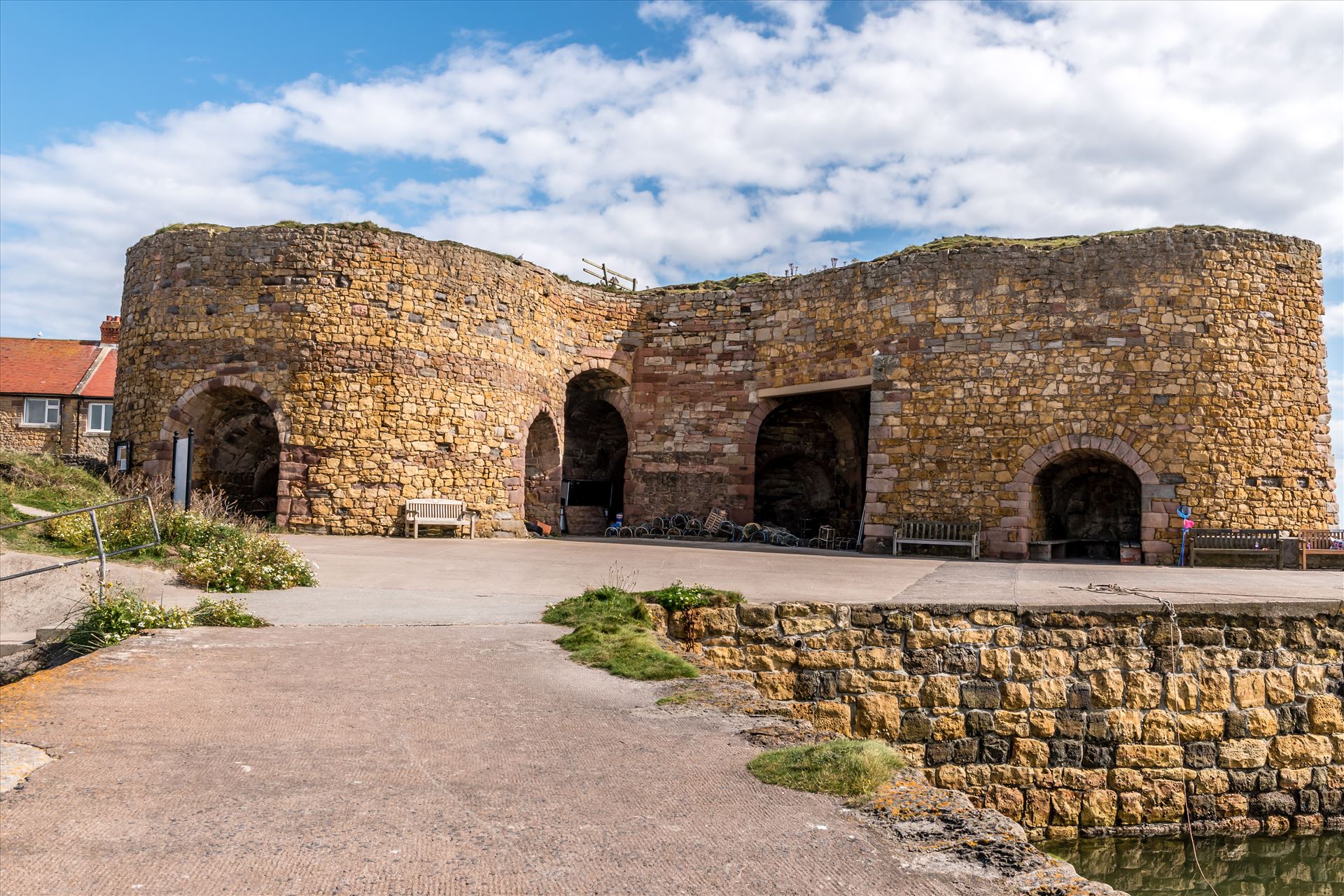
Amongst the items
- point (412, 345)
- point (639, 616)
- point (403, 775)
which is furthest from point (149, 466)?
point (403, 775)

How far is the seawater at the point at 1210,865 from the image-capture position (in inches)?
303

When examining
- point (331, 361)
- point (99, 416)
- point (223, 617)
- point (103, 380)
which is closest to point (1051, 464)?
point (331, 361)

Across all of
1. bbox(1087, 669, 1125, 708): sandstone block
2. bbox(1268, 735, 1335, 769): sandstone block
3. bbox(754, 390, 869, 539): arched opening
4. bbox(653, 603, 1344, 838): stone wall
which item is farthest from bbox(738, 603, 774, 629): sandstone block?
bbox(754, 390, 869, 539): arched opening

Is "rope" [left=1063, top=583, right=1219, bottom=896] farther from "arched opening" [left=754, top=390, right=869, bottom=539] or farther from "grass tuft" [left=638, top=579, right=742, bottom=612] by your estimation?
"arched opening" [left=754, top=390, right=869, bottom=539]

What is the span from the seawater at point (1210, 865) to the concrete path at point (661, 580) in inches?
81.5

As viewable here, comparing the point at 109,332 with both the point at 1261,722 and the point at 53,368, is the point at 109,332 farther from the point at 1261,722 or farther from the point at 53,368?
the point at 1261,722

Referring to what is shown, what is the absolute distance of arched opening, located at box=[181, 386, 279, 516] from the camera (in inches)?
695

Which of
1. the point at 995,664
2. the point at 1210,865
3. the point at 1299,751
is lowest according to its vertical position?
the point at 1210,865

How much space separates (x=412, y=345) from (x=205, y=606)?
10.7 meters

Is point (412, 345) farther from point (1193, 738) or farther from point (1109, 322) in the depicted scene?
point (1193, 738)

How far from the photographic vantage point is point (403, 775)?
405 cm

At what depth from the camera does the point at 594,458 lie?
2370cm

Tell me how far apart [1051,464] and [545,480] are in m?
10.2

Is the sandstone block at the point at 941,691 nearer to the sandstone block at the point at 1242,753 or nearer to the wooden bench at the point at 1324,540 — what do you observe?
the sandstone block at the point at 1242,753
